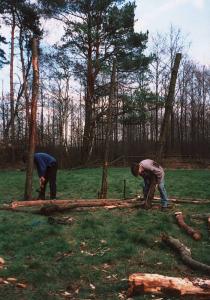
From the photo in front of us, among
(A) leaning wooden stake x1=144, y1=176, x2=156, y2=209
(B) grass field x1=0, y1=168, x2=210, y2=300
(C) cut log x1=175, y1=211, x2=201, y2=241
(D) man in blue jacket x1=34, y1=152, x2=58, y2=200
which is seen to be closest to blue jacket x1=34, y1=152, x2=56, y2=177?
(D) man in blue jacket x1=34, y1=152, x2=58, y2=200

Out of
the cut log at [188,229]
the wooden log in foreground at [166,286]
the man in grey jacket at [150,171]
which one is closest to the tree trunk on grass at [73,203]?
the man in grey jacket at [150,171]

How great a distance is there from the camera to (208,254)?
29.5 ft

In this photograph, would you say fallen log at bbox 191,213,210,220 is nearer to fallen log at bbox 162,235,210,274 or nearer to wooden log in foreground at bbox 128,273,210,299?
fallen log at bbox 162,235,210,274

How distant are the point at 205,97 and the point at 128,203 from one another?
39.8 metres

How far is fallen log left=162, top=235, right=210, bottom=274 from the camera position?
795 centimetres

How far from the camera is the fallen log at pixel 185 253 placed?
795 centimetres

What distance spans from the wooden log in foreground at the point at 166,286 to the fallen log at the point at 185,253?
106 cm

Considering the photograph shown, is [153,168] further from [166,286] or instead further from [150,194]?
[166,286]

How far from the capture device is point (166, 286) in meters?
6.79

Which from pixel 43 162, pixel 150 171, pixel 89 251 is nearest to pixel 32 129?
pixel 43 162

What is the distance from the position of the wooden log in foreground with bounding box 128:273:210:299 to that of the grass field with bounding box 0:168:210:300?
0.59ft

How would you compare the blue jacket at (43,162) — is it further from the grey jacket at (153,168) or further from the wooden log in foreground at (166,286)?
the wooden log in foreground at (166,286)

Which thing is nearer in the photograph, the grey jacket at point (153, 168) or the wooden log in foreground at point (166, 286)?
the wooden log in foreground at point (166, 286)

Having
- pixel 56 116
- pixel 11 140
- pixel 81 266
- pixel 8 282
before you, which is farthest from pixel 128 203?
pixel 56 116
